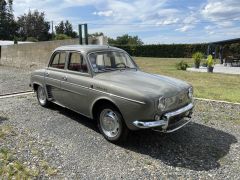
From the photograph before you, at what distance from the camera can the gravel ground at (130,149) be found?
14.7 ft

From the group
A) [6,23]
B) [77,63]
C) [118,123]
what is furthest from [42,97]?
[6,23]

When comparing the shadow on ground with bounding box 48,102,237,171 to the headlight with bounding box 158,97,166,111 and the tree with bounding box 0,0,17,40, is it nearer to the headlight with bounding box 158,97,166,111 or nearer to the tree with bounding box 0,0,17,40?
the headlight with bounding box 158,97,166,111

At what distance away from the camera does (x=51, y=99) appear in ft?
24.6

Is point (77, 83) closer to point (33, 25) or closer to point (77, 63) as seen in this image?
point (77, 63)

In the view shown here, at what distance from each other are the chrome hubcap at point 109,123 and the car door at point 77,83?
485 millimetres

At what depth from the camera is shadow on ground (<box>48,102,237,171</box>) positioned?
484 cm

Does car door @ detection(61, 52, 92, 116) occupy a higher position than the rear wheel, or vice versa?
car door @ detection(61, 52, 92, 116)

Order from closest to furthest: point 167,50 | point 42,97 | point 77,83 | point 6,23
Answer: point 77,83
point 42,97
point 167,50
point 6,23

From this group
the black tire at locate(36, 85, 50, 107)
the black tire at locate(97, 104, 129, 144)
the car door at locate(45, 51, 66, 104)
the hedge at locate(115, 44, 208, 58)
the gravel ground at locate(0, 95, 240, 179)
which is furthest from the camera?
the hedge at locate(115, 44, 208, 58)

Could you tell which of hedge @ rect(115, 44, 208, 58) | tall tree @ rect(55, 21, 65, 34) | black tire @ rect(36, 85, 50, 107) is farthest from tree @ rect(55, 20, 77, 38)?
A: black tire @ rect(36, 85, 50, 107)

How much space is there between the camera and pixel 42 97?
807 cm

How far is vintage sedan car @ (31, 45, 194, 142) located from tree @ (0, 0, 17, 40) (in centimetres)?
7171

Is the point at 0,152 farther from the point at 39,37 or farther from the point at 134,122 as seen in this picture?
the point at 39,37

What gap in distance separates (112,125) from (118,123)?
0.22m
